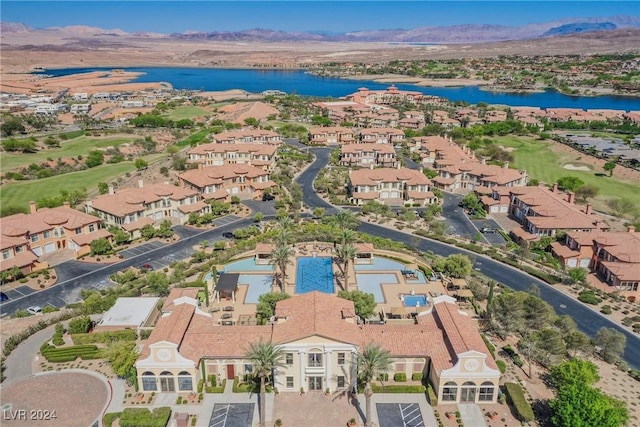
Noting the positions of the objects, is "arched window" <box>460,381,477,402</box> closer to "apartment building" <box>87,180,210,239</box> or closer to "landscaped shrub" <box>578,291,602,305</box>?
"landscaped shrub" <box>578,291,602,305</box>

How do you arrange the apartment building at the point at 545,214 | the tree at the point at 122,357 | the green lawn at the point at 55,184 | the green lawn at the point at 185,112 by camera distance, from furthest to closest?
the green lawn at the point at 185,112
the green lawn at the point at 55,184
the apartment building at the point at 545,214
the tree at the point at 122,357

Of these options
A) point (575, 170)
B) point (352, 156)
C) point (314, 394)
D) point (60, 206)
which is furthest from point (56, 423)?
point (575, 170)

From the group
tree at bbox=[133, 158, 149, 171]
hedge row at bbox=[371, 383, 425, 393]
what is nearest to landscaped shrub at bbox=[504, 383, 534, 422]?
hedge row at bbox=[371, 383, 425, 393]

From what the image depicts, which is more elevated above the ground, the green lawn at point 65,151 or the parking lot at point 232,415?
the green lawn at point 65,151

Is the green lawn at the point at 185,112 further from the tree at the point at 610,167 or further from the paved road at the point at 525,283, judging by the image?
the tree at the point at 610,167

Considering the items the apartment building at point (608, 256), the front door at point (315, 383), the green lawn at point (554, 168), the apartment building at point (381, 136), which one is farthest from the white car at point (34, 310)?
the apartment building at point (381, 136)
